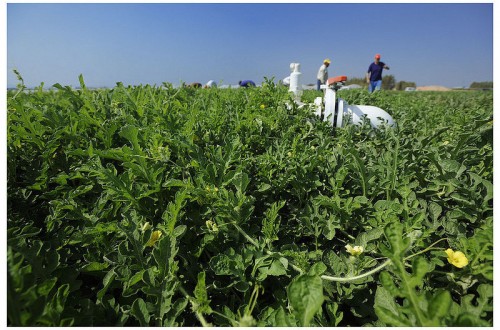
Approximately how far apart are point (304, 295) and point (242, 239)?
0.55m

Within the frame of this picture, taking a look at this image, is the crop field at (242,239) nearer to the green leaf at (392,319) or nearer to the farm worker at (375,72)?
the green leaf at (392,319)

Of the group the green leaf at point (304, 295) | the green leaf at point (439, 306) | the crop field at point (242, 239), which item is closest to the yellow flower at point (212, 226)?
the crop field at point (242, 239)

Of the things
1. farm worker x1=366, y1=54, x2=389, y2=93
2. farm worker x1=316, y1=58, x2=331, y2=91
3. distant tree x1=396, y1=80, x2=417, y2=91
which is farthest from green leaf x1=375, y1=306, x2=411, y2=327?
distant tree x1=396, y1=80, x2=417, y2=91

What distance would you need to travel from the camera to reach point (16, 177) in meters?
1.64

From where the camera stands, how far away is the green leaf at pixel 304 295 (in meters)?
0.78

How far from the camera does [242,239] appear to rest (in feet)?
4.35

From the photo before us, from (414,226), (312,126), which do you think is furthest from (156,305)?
(312,126)

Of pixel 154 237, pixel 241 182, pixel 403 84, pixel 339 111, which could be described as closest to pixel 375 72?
pixel 339 111

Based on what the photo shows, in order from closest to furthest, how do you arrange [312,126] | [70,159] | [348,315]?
[348,315] → [70,159] → [312,126]

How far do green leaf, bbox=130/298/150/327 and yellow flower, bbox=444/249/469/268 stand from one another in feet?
3.44

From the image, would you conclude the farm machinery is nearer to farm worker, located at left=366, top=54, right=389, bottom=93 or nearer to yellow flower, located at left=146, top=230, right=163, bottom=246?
yellow flower, located at left=146, top=230, right=163, bottom=246

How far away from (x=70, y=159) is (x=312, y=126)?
186 cm

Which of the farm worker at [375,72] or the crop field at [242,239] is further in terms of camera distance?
the farm worker at [375,72]
